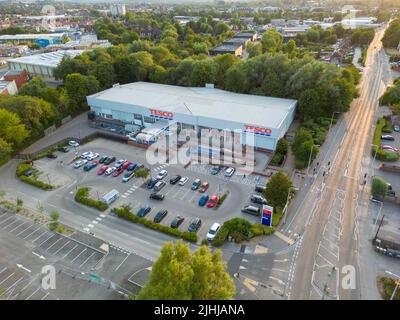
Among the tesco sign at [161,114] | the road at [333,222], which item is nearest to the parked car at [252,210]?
the road at [333,222]

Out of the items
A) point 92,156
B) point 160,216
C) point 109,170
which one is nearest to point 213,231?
point 160,216

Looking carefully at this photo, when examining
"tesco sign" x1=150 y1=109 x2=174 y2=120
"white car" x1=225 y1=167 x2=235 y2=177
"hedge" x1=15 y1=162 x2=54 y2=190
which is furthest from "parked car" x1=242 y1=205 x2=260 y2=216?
"hedge" x1=15 y1=162 x2=54 y2=190

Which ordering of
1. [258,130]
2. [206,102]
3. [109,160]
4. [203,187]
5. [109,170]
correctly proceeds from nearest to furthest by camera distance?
[203,187]
[109,170]
[109,160]
[258,130]
[206,102]

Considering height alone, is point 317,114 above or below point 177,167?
above

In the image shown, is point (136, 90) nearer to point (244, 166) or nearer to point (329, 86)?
point (244, 166)

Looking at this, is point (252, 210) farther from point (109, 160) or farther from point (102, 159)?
point (102, 159)

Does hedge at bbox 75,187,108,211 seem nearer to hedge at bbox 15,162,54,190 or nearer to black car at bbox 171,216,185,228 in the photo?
hedge at bbox 15,162,54,190

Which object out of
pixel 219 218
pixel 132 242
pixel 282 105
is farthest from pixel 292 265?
pixel 282 105
